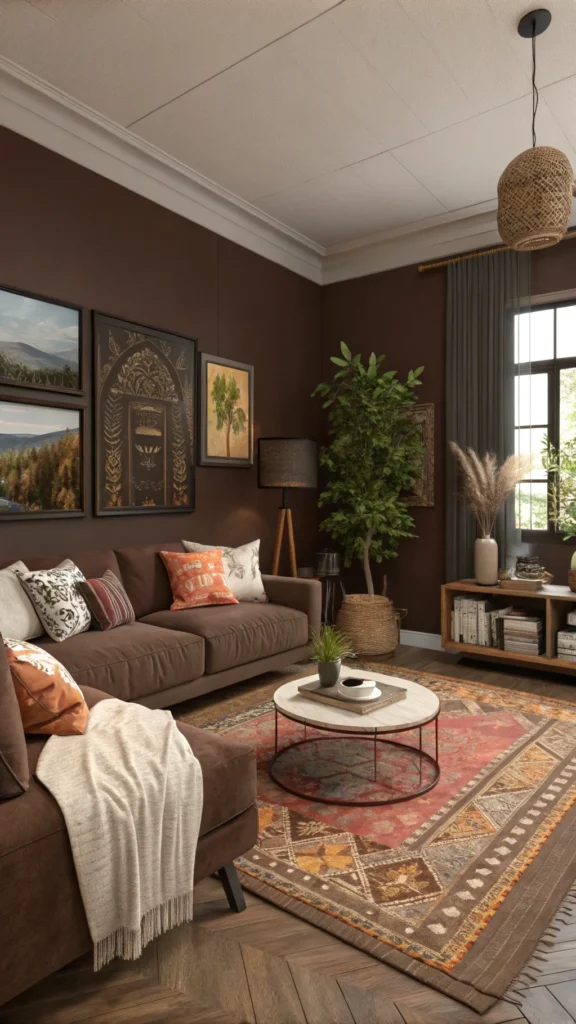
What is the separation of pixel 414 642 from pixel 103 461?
2.84 meters

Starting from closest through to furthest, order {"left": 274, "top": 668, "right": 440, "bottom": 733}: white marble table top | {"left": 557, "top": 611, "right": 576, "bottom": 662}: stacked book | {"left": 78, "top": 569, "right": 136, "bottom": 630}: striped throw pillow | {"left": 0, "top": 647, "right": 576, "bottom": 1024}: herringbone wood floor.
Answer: {"left": 0, "top": 647, "right": 576, "bottom": 1024}: herringbone wood floor < {"left": 274, "top": 668, "right": 440, "bottom": 733}: white marble table top < {"left": 78, "top": 569, "right": 136, "bottom": 630}: striped throw pillow < {"left": 557, "top": 611, "right": 576, "bottom": 662}: stacked book

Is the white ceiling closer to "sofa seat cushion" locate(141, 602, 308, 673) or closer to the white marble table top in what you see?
"sofa seat cushion" locate(141, 602, 308, 673)

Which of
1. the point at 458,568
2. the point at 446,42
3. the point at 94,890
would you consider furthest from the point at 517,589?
the point at 94,890

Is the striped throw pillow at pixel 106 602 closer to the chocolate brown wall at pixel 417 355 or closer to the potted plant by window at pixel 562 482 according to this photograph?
the chocolate brown wall at pixel 417 355

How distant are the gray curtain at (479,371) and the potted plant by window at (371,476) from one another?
312 mm

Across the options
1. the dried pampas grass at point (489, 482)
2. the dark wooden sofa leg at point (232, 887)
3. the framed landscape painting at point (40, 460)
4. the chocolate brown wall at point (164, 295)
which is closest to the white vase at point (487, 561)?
the dried pampas grass at point (489, 482)

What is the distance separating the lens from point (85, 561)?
12.0ft

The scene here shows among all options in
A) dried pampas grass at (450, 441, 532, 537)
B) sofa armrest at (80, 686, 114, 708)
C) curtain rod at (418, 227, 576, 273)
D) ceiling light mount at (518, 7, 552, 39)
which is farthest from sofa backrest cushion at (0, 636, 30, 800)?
curtain rod at (418, 227, 576, 273)

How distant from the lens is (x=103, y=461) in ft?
13.0

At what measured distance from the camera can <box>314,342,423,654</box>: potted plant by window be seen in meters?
4.86

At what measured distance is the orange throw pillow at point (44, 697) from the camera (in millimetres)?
1904

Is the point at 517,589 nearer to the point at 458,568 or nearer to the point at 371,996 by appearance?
the point at 458,568

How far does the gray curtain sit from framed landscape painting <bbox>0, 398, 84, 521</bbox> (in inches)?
109

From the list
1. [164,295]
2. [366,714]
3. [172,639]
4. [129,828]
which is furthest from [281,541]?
[129,828]
